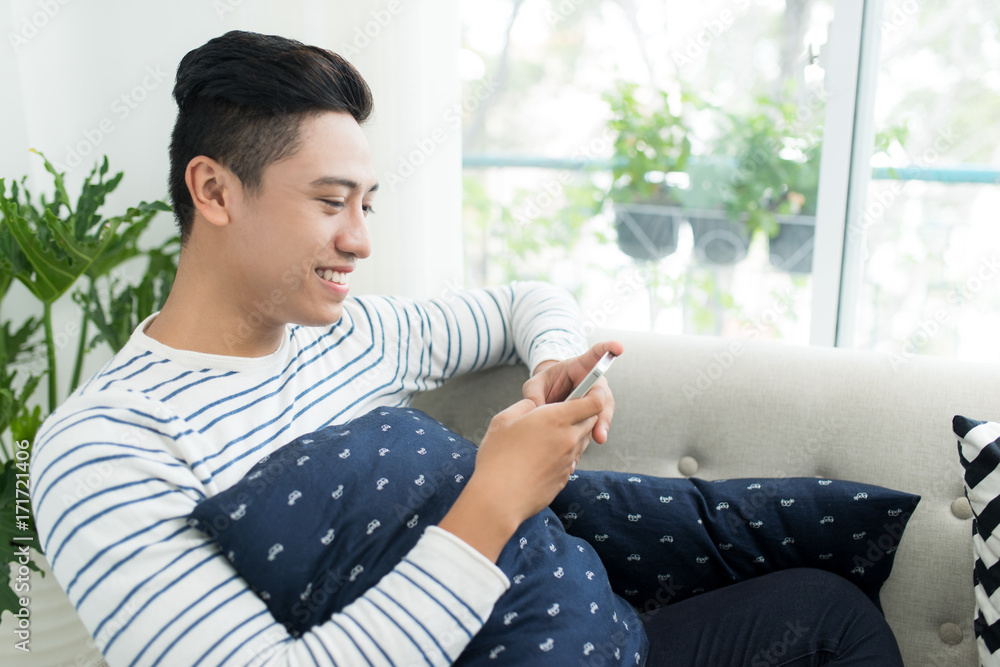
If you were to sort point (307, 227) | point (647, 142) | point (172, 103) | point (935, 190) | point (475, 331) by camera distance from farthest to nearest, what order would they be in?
point (647, 142), point (935, 190), point (172, 103), point (475, 331), point (307, 227)

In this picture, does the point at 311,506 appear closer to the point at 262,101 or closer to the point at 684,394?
the point at 262,101

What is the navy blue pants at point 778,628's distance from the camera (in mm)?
909

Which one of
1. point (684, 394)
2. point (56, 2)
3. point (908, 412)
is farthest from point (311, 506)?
point (56, 2)

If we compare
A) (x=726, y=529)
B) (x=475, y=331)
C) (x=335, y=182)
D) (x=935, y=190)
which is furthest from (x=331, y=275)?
(x=935, y=190)

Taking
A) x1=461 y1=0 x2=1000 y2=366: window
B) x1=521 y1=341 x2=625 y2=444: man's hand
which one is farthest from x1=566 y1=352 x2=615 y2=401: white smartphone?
x1=461 y1=0 x2=1000 y2=366: window

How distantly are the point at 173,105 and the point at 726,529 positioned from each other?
1.64 meters

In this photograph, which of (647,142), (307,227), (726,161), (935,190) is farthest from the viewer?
(647,142)

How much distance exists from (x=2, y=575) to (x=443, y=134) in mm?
1235

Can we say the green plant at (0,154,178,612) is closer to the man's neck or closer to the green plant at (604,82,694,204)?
the man's neck

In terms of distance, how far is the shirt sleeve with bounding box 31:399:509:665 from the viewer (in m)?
0.71

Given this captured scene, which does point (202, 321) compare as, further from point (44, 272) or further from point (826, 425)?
point (826, 425)

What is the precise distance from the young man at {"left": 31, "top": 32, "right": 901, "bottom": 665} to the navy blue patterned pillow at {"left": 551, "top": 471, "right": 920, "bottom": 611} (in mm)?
36

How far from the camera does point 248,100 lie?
93cm

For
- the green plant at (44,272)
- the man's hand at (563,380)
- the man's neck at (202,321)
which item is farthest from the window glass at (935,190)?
the green plant at (44,272)
